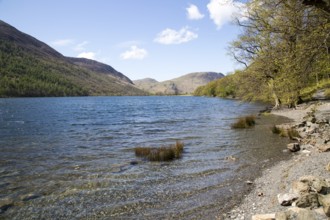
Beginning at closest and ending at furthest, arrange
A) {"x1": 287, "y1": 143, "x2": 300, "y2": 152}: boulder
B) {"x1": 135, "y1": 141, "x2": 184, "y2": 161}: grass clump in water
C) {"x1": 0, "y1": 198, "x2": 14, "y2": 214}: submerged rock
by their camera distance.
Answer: {"x1": 0, "y1": 198, "x2": 14, "y2": 214}: submerged rock < {"x1": 135, "y1": 141, "x2": 184, "y2": 161}: grass clump in water < {"x1": 287, "y1": 143, "x2": 300, "y2": 152}: boulder

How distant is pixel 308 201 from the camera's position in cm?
664

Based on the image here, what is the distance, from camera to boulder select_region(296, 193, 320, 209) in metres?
6.55

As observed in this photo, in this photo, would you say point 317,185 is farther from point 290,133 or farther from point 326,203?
point 290,133

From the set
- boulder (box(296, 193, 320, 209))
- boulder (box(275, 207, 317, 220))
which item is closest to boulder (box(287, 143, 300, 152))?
boulder (box(296, 193, 320, 209))

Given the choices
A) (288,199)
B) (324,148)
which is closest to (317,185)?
(288,199)

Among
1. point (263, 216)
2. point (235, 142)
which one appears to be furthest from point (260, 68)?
point (263, 216)

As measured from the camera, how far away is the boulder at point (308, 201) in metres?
6.55

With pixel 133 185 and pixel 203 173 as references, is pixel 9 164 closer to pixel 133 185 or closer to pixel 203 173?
pixel 133 185

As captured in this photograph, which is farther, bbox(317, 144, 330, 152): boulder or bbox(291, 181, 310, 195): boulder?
bbox(317, 144, 330, 152): boulder

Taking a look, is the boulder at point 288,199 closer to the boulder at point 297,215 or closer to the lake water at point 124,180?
the boulder at point 297,215

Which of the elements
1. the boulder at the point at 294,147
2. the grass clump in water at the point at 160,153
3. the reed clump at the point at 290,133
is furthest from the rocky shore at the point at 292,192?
the grass clump in water at the point at 160,153

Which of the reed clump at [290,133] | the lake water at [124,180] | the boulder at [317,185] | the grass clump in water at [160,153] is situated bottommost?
the lake water at [124,180]

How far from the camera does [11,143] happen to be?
20.5 metres

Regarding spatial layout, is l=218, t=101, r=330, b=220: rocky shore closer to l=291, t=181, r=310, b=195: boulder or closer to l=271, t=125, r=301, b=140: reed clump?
l=291, t=181, r=310, b=195: boulder
